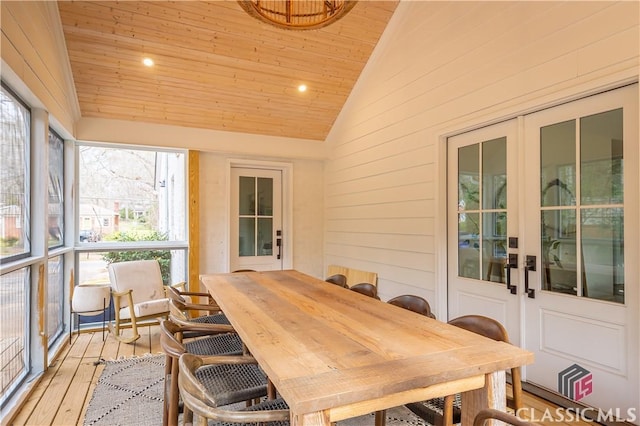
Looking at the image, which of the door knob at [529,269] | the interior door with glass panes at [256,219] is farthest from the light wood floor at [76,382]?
the interior door with glass panes at [256,219]

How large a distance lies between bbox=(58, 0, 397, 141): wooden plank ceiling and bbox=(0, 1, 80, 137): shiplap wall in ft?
0.61

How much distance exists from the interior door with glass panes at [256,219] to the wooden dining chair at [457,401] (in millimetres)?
3880

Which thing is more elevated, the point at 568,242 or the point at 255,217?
the point at 255,217

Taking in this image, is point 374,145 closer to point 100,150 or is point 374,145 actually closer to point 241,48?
point 241,48

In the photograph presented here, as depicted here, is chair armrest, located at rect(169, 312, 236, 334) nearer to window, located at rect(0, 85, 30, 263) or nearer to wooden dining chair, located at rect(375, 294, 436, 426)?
wooden dining chair, located at rect(375, 294, 436, 426)

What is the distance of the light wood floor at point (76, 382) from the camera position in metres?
2.40

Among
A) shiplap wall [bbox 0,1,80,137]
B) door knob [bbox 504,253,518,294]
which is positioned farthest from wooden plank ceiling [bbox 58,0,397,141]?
door knob [bbox 504,253,518,294]

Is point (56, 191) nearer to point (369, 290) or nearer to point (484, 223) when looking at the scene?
point (369, 290)

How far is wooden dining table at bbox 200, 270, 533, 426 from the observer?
1080 millimetres

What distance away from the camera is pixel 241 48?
389 centimetres

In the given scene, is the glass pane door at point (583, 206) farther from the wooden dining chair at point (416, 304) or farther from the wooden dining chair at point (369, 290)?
the wooden dining chair at point (369, 290)

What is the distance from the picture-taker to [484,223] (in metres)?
3.11

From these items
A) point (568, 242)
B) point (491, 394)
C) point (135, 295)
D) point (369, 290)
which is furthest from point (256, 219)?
point (491, 394)

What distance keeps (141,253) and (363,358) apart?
4.35 meters
